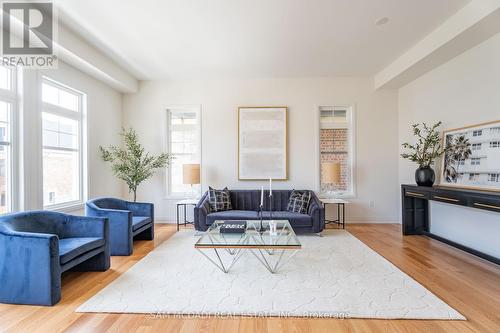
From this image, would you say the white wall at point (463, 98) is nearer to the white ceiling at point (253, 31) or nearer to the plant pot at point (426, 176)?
the plant pot at point (426, 176)

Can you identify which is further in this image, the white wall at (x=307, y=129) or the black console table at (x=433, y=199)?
the white wall at (x=307, y=129)

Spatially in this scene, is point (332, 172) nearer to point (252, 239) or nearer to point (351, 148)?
point (351, 148)

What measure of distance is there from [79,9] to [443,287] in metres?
5.06

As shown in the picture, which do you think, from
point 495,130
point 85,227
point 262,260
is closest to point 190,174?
point 85,227

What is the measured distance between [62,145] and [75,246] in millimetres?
2168

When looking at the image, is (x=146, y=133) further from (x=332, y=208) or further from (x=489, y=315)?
(x=489, y=315)

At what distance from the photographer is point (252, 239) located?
2738 millimetres

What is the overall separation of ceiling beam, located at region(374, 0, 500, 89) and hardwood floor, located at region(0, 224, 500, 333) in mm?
2853

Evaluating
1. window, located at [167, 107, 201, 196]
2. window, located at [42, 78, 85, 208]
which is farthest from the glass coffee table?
window, located at [42, 78, 85, 208]

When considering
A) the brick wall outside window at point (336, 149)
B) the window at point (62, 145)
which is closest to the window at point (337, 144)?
the brick wall outside window at point (336, 149)

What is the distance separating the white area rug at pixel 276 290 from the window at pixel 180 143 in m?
2.21

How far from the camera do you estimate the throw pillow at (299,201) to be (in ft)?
14.3

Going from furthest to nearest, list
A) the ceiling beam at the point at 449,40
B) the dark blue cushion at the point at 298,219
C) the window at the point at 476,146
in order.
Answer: the dark blue cushion at the point at 298,219, the window at the point at 476,146, the ceiling beam at the point at 449,40

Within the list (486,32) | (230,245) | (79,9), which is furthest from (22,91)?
(486,32)
